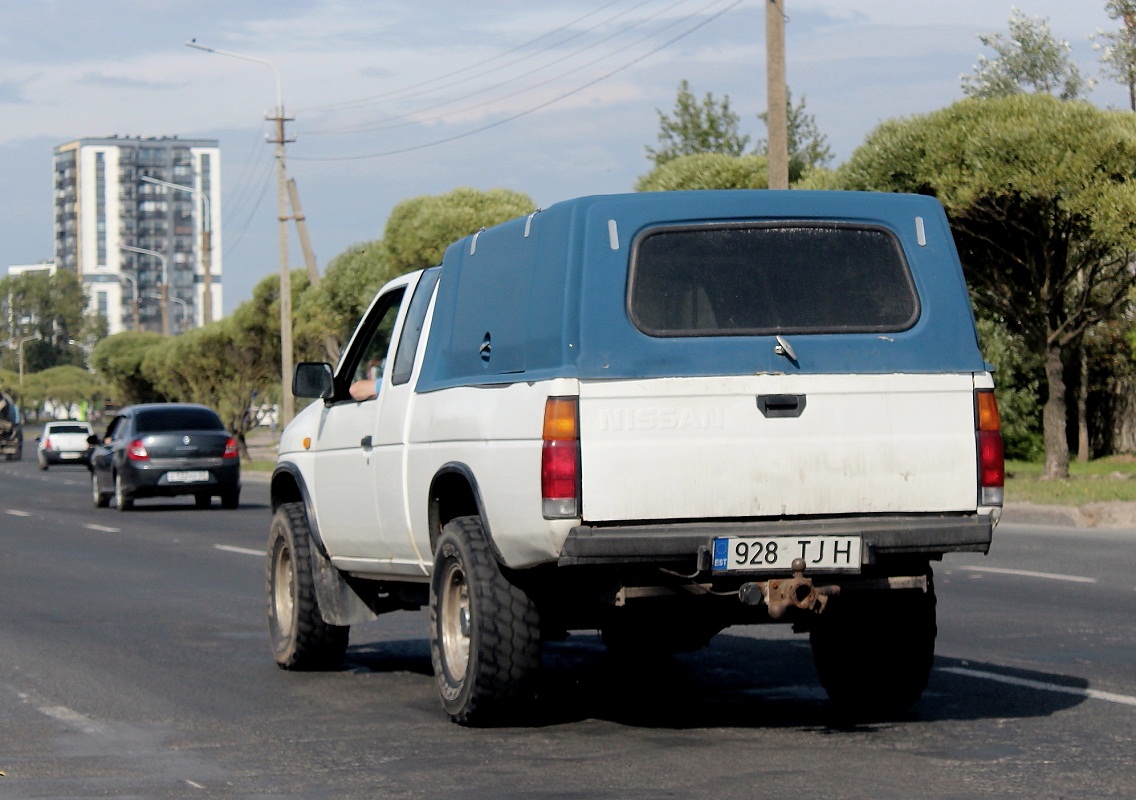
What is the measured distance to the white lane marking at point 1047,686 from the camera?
8.02m

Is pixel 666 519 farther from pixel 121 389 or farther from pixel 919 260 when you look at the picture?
pixel 121 389

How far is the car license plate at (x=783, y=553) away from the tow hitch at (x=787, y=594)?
43 mm

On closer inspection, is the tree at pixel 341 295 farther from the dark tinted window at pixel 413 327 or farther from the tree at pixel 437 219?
the dark tinted window at pixel 413 327

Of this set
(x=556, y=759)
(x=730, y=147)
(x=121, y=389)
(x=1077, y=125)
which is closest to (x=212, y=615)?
(x=556, y=759)

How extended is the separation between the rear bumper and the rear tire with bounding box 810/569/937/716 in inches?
23.2

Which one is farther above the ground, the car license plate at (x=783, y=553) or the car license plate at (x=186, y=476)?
the car license plate at (x=783, y=553)

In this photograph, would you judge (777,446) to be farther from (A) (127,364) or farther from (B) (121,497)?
(A) (127,364)

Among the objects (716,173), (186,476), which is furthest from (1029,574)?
(716,173)

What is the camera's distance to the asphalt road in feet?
20.9

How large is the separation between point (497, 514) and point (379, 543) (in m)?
1.63

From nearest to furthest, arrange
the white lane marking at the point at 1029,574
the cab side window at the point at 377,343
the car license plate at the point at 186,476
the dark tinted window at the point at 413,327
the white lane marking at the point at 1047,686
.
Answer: the white lane marking at the point at 1047,686
the dark tinted window at the point at 413,327
the cab side window at the point at 377,343
the white lane marking at the point at 1029,574
the car license plate at the point at 186,476

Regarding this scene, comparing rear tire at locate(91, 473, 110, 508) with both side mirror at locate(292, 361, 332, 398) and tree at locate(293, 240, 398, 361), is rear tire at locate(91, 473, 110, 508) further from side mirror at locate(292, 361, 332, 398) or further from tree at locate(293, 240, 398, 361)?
side mirror at locate(292, 361, 332, 398)

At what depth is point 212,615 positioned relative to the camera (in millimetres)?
12375

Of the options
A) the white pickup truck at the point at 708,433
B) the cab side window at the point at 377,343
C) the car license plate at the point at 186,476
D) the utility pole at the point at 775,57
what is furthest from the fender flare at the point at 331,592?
the car license plate at the point at 186,476
